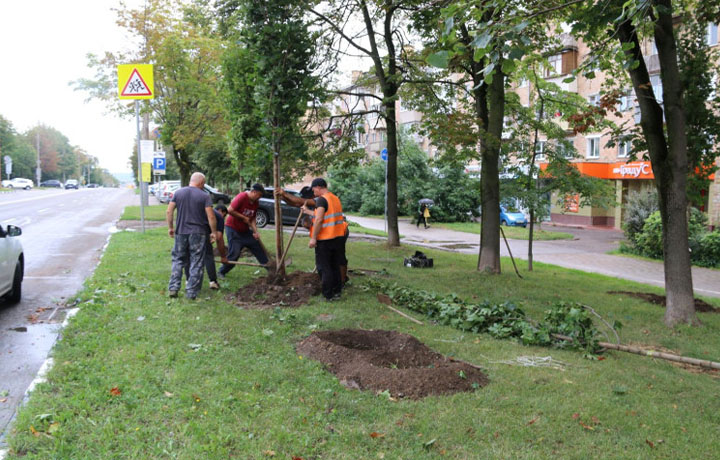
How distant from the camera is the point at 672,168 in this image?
774 cm

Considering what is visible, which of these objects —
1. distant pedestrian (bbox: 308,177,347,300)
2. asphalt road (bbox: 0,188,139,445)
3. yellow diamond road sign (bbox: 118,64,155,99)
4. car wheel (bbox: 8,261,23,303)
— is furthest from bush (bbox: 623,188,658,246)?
car wheel (bbox: 8,261,23,303)

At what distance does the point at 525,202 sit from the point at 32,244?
41.9 ft

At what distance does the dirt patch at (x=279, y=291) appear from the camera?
8007 millimetres

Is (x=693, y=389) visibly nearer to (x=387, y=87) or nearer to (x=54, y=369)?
(x=54, y=369)

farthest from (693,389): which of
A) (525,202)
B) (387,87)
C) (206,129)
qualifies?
(206,129)

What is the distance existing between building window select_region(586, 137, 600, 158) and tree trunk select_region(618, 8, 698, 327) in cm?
2767

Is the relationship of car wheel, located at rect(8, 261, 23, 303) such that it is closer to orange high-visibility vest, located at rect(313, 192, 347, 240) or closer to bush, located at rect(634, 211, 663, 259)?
orange high-visibility vest, located at rect(313, 192, 347, 240)

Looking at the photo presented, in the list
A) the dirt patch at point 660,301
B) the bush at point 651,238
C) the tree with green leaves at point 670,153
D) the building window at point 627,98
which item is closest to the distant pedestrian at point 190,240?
the tree with green leaves at point 670,153

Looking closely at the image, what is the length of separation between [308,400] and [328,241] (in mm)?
4104

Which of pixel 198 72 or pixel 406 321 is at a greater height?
pixel 198 72

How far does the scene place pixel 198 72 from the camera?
869 inches

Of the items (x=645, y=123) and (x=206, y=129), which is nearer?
(x=645, y=123)

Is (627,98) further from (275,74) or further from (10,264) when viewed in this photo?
(10,264)

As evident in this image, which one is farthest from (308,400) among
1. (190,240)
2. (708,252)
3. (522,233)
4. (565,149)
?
(522,233)
